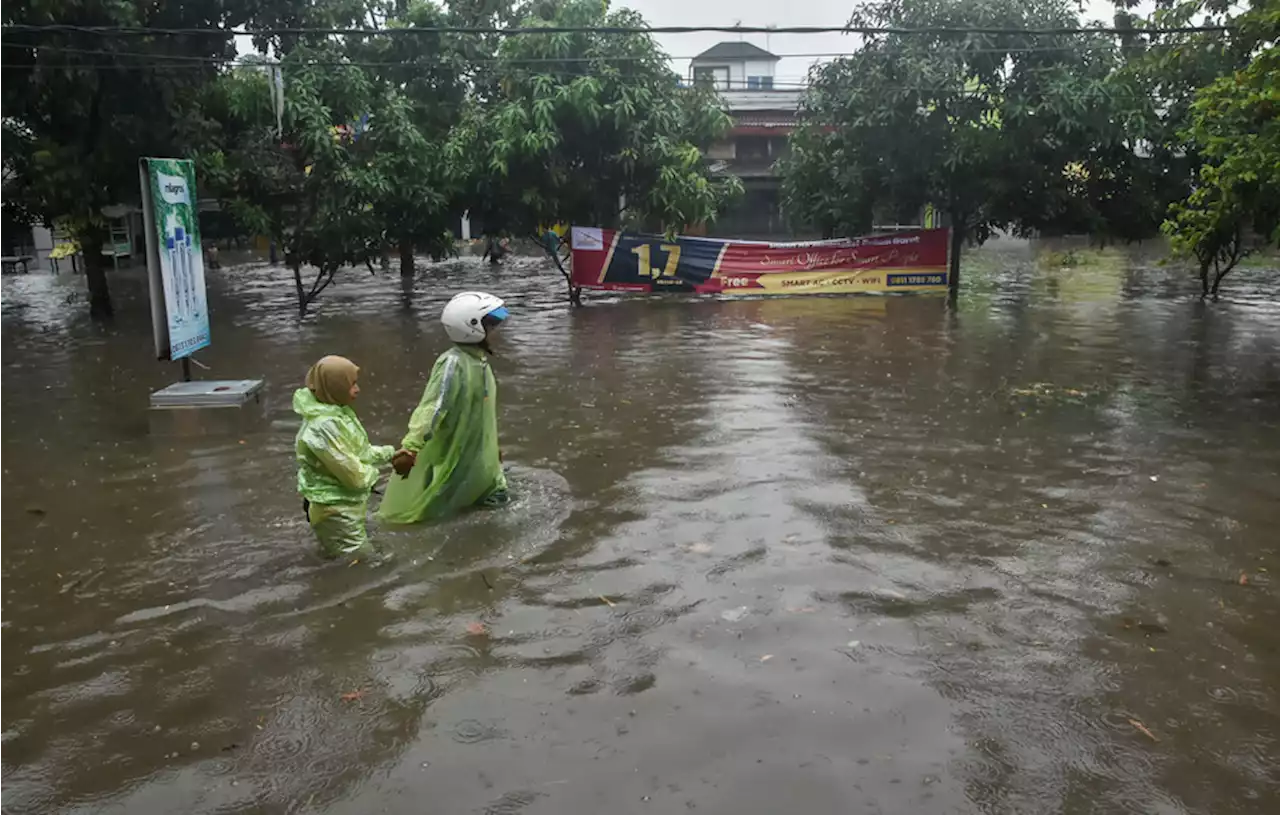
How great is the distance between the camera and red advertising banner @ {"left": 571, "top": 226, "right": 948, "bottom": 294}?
20.7m

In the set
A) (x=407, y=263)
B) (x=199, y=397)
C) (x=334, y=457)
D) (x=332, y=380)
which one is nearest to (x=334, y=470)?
(x=334, y=457)

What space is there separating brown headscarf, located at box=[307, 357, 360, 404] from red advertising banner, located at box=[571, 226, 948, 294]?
51.4 ft

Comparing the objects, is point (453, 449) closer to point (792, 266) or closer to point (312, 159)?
point (312, 159)

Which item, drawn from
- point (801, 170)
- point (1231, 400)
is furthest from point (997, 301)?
point (1231, 400)

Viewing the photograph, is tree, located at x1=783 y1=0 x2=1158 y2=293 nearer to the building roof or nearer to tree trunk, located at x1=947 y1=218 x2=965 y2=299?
tree trunk, located at x1=947 y1=218 x2=965 y2=299

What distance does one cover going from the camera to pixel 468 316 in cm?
575

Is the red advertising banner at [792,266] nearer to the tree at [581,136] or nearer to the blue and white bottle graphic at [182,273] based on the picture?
the tree at [581,136]

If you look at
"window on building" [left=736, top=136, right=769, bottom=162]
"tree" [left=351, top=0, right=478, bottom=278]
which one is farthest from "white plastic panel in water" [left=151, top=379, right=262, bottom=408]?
"window on building" [left=736, top=136, right=769, bottom=162]

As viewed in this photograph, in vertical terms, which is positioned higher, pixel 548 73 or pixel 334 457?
pixel 548 73

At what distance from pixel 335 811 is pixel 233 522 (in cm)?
350

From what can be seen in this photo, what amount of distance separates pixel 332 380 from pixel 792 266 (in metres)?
16.7

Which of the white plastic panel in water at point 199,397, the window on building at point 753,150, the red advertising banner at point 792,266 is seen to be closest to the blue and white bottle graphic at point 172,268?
the white plastic panel in water at point 199,397

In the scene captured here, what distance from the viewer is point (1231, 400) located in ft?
32.0

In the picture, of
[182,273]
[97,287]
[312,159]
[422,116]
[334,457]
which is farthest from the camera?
[422,116]
